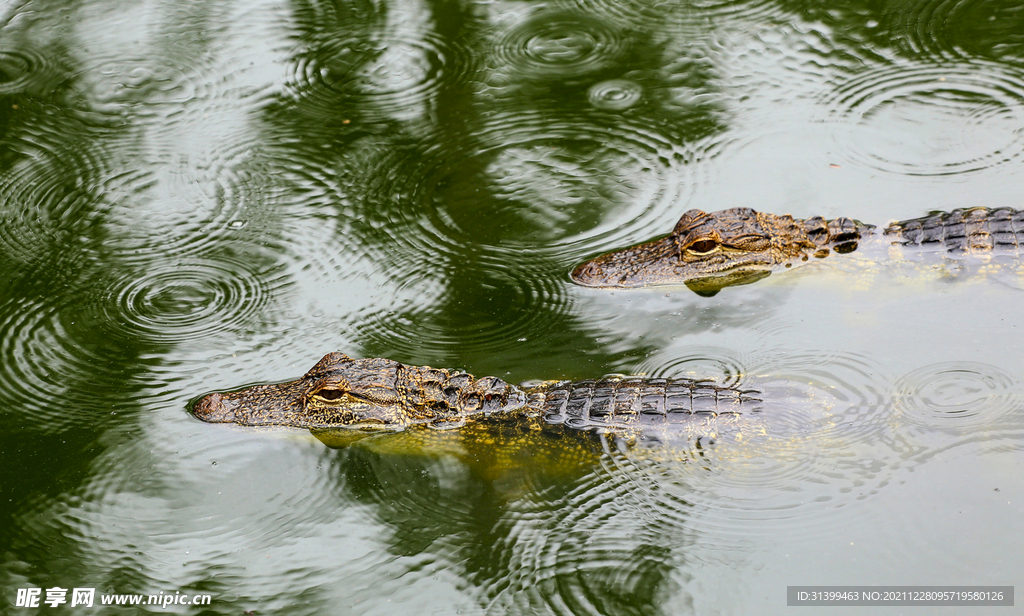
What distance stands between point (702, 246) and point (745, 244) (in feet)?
1.05

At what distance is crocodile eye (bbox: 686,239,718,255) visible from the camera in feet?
21.4

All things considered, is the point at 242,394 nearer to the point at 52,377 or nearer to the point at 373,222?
the point at 52,377

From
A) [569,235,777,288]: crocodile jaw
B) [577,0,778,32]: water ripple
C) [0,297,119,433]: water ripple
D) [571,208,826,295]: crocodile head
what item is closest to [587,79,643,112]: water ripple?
[577,0,778,32]: water ripple

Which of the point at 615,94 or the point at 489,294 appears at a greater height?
the point at 615,94

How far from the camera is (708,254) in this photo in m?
6.61

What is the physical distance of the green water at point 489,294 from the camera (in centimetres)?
477

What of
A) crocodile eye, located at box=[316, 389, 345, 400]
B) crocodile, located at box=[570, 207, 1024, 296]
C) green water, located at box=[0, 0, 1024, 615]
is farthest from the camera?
crocodile, located at box=[570, 207, 1024, 296]

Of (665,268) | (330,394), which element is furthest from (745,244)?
(330,394)

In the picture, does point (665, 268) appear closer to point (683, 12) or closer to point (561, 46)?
point (561, 46)

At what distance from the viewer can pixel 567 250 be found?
6.72 metres

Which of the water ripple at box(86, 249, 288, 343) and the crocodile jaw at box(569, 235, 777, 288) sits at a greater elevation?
the crocodile jaw at box(569, 235, 777, 288)

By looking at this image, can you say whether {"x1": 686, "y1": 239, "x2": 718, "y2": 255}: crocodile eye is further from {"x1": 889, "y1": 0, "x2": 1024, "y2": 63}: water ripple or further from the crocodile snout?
the crocodile snout

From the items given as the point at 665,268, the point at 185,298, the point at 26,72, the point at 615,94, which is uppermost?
the point at 26,72

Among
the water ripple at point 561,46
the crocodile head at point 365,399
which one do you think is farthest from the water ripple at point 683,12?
the crocodile head at point 365,399
